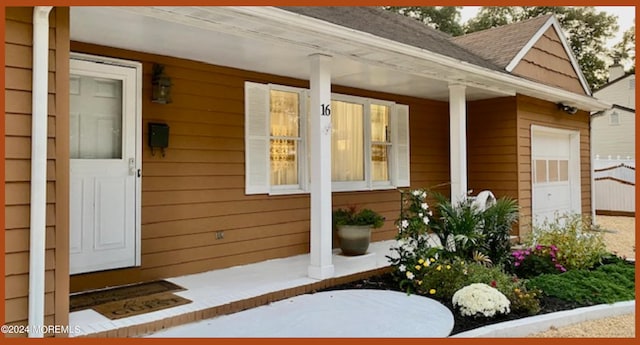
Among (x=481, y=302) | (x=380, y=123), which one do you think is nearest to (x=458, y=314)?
(x=481, y=302)

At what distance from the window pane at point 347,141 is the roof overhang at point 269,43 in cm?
40

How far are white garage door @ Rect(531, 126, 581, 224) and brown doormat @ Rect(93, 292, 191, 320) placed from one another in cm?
596

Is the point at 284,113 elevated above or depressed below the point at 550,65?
below

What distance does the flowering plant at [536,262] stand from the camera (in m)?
4.88

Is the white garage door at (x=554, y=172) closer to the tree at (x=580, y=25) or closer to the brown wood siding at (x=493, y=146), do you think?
the brown wood siding at (x=493, y=146)

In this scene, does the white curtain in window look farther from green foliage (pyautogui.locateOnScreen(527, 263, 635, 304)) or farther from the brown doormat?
green foliage (pyautogui.locateOnScreen(527, 263, 635, 304))

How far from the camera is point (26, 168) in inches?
106

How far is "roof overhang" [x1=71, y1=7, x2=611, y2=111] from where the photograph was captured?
3.30 m

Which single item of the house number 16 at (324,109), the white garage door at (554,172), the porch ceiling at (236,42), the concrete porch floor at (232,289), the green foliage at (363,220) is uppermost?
the porch ceiling at (236,42)

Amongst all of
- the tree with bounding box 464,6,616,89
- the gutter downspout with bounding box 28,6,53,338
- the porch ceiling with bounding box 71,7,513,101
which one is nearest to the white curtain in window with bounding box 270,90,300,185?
the porch ceiling with bounding box 71,7,513,101

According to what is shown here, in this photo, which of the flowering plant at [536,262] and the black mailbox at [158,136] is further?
the flowering plant at [536,262]

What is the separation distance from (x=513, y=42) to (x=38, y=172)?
24.6 feet

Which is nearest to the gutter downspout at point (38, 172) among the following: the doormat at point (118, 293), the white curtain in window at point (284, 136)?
the doormat at point (118, 293)

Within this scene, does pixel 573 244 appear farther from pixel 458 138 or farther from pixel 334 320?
pixel 334 320
